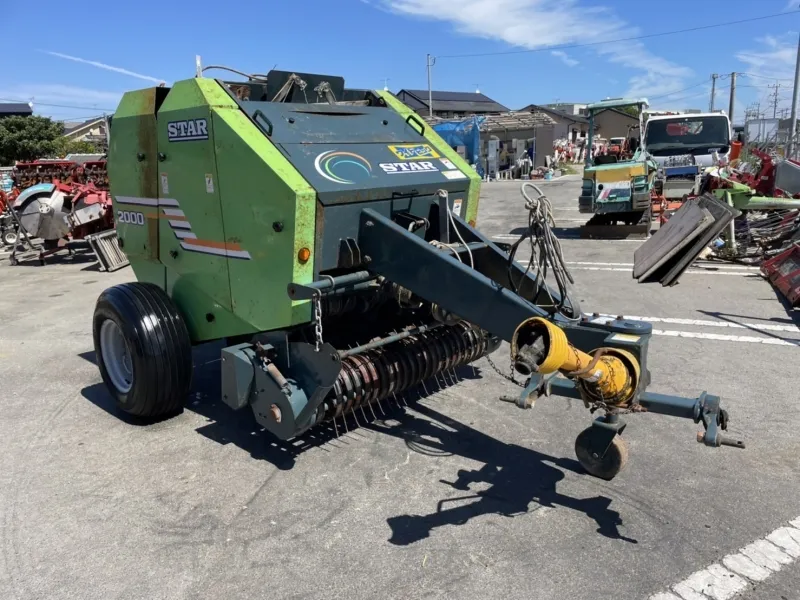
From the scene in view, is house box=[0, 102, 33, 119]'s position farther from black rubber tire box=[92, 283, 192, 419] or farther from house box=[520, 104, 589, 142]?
black rubber tire box=[92, 283, 192, 419]

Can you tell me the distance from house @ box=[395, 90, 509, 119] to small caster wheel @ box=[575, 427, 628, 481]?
3778 centimetres

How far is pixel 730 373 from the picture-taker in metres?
4.95

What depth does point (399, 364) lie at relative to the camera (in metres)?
4.07

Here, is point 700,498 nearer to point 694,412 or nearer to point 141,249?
point 694,412

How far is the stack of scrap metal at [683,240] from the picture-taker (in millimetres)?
3529

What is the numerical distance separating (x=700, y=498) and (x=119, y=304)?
3748mm

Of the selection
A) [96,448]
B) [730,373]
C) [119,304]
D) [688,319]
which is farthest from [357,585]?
[688,319]

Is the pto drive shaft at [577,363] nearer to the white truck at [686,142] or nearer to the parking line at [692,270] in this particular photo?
the parking line at [692,270]

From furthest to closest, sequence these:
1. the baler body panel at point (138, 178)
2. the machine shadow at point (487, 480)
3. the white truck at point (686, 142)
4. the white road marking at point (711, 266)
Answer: the white truck at point (686, 142) < the white road marking at point (711, 266) < the baler body panel at point (138, 178) < the machine shadow at point (487, 480)

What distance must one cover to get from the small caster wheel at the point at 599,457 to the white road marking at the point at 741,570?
0.65m

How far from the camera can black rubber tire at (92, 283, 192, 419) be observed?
4.06 metres

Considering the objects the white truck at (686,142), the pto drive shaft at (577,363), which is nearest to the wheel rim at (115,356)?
the pto drive shaft at (577,363)

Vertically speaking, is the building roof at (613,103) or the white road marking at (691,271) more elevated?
the building roof at (613,103)

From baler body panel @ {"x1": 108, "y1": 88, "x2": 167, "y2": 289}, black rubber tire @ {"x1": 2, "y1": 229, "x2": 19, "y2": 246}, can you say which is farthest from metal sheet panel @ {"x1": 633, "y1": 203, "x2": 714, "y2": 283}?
black rubber tire @ {"x1": 2, "y1": 229, "x2": 19, "y2": 246}
